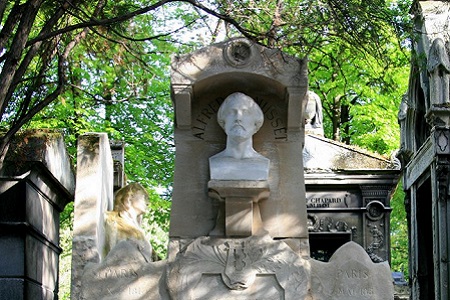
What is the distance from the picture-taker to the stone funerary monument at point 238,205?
803 centimetres

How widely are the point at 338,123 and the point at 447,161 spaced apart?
36.4 feet

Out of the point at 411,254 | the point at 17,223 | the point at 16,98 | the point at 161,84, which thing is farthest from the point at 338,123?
the point at 17,223

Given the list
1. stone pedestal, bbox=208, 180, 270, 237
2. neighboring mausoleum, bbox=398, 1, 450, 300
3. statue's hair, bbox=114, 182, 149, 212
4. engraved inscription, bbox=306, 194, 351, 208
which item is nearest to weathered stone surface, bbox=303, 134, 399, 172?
engraved inscription, bbox=306, 194, 351, 208

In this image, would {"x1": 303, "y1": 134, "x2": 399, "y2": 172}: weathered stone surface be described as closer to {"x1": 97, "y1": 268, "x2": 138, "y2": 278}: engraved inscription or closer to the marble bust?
the marble bust

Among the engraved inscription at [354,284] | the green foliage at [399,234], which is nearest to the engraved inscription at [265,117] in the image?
the engraved inscription at [354,284]

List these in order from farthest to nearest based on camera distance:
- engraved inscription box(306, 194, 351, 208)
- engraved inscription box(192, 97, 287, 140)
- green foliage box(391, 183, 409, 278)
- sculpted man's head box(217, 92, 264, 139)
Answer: green foliage box(391, 183, 409, 278), engraved inscription box(306, 194, 351, 208), engraved inscription box(192, 97, 287, 140), sculpted man's head box(217, 92, 264, 139)

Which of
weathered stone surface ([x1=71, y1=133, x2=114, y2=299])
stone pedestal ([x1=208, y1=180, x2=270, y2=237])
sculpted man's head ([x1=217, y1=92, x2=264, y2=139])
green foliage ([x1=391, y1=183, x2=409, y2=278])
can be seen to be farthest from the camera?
green foliage ([x1=391, y1=183, x2=409, y2=278])

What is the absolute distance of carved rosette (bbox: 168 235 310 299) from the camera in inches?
315

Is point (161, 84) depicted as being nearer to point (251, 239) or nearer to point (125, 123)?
point (125, 123)

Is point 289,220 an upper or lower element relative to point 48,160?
lower

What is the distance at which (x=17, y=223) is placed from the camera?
10.2m

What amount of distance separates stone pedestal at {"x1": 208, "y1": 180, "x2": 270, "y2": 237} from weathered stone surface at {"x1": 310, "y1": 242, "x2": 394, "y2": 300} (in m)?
0.65

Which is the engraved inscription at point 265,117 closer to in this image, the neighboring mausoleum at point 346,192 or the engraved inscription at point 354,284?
the engraved inscription at point 354,284

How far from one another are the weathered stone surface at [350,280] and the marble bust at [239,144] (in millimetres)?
934
